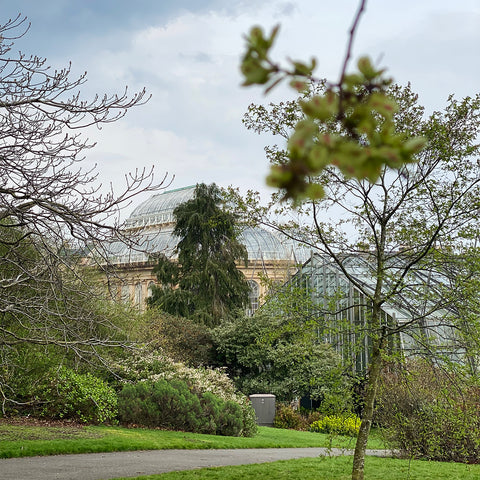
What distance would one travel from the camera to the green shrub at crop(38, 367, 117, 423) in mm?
15867

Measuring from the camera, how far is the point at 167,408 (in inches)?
679

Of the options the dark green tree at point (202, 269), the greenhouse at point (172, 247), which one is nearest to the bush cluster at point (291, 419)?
the dark green tree at point (202, 269)

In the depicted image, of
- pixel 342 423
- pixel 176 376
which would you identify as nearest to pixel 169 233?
pixel 176 376

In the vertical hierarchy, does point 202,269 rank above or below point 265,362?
above

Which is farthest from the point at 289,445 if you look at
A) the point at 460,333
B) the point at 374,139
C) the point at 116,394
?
the point at 374,139

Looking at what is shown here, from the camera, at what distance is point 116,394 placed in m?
17.3

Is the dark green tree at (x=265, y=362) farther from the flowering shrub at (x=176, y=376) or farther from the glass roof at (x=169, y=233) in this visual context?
the glass roof at (x=169, y=233)

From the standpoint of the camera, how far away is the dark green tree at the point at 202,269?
107 ft

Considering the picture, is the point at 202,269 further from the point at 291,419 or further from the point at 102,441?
the point at 102,441

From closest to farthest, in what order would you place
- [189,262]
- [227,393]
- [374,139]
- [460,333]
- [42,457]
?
[374,139] → [460,333] → [42,457] → [227,393] → [189,262]

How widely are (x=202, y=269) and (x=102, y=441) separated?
67.9 feet

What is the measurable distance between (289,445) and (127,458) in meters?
6.35

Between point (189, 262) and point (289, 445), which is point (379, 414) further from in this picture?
point (189, 262)

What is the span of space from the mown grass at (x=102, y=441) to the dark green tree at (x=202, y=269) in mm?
15269
